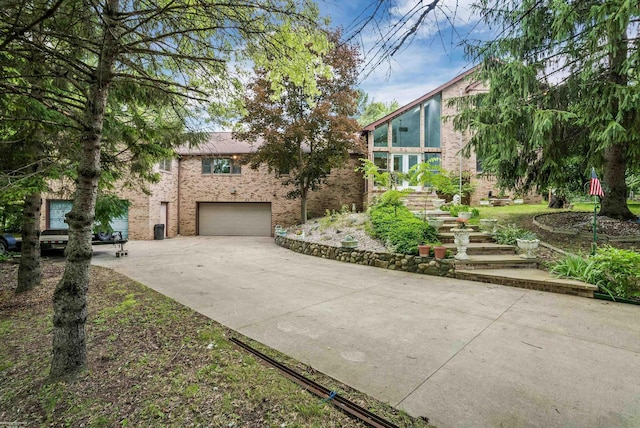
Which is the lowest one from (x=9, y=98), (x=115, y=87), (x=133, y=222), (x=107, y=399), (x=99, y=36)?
(x=107, y=399)

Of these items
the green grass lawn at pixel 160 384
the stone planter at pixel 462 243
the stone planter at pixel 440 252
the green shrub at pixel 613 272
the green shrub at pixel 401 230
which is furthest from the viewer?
the green shrub at pixel 401 230

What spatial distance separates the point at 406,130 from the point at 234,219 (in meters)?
11.1

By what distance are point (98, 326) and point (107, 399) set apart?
1848 millimetres

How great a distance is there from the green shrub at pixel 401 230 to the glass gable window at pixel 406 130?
6.72m

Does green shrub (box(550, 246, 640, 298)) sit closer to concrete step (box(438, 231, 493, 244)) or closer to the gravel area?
concrete step (box(438, 231, 493, 244))

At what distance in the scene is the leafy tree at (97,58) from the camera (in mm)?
2424

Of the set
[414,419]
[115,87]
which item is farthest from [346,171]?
[414,419]

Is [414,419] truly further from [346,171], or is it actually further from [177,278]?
[346,171]

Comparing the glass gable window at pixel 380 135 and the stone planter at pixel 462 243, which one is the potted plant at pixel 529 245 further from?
the glass gable window at pixel 380 135

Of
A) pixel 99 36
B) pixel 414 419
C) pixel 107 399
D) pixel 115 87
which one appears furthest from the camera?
pixel 115 87

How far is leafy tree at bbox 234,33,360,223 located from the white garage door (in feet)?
14.3

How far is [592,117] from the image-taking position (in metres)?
6.41

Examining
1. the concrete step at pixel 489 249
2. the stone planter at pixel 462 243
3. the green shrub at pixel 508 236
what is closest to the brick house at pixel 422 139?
the green shrub at pixel 508 236

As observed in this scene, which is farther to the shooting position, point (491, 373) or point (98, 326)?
point (98, 326)
